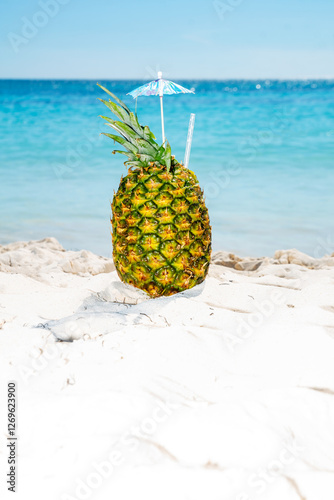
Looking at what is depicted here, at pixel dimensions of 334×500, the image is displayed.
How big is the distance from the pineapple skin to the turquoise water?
8.44 feet

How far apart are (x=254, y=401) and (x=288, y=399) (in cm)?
13

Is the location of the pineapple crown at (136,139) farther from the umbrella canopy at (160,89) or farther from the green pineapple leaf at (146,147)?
the umbrella canopy at (160,89)

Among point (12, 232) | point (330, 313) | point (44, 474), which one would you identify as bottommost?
point (12, 232)

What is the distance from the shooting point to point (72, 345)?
2.10m

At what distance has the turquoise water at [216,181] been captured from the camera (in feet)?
18.9

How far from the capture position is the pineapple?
255 centimetres

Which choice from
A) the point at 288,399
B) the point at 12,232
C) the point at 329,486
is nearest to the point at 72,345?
the point at 288,399

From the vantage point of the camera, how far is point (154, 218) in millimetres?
2549

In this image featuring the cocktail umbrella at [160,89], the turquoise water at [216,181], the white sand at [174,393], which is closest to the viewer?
the white sand at [174,393]

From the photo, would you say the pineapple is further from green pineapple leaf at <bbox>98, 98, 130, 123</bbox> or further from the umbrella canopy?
the umbrella canopy

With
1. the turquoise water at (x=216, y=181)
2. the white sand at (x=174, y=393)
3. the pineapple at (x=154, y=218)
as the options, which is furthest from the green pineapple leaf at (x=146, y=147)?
the turquoise water at (x=216, y=181)

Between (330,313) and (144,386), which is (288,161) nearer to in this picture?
(330,313)

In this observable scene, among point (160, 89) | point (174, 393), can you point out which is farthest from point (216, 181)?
point (174, 393)

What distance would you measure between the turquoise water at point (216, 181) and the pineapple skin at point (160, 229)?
2.57 m
